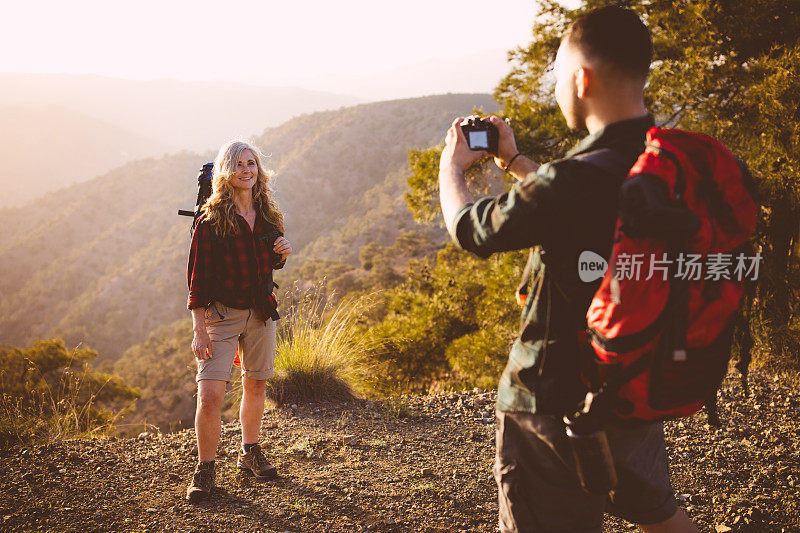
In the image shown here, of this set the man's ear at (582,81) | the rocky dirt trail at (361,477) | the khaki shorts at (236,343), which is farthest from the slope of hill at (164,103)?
the man's ear at (582,81)

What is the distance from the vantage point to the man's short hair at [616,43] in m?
1.21

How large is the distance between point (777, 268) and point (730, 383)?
4.67ft

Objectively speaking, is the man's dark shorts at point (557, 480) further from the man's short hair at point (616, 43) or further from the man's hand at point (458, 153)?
the man's short hair at point (616, 43)

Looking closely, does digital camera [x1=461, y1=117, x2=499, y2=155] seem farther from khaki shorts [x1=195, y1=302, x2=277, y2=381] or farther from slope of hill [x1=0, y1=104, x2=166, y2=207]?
slope of hill [x1=0, y1=104, x2=166, y2=207]

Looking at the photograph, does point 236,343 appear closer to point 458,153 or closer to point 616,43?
point 458,153

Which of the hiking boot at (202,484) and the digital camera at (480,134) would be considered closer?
the digital camera at (480,134)

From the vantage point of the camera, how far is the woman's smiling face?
315cm

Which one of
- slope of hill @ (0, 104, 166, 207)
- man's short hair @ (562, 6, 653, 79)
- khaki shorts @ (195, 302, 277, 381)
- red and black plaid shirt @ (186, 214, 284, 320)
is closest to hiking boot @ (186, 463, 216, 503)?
khaki shorts @ (195, 302, 277, 381)

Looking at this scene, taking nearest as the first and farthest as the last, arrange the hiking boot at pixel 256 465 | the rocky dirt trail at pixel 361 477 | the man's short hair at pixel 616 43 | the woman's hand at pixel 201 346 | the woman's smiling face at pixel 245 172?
the man's short hair at pixel 616 43, the rocky dirt trail at pixel 361 477, the woman's hand at pixel 201 346, the woman's smiling face at pixel 245 172, the hiking boot at pixel 256 465

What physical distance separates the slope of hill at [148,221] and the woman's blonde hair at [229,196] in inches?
1687

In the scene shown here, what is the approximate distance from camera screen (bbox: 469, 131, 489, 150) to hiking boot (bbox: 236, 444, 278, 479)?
2602mm

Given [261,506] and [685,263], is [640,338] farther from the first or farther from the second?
[261,506]

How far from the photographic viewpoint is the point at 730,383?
4.66m

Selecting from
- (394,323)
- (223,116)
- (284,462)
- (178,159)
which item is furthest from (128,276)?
(223,116)
